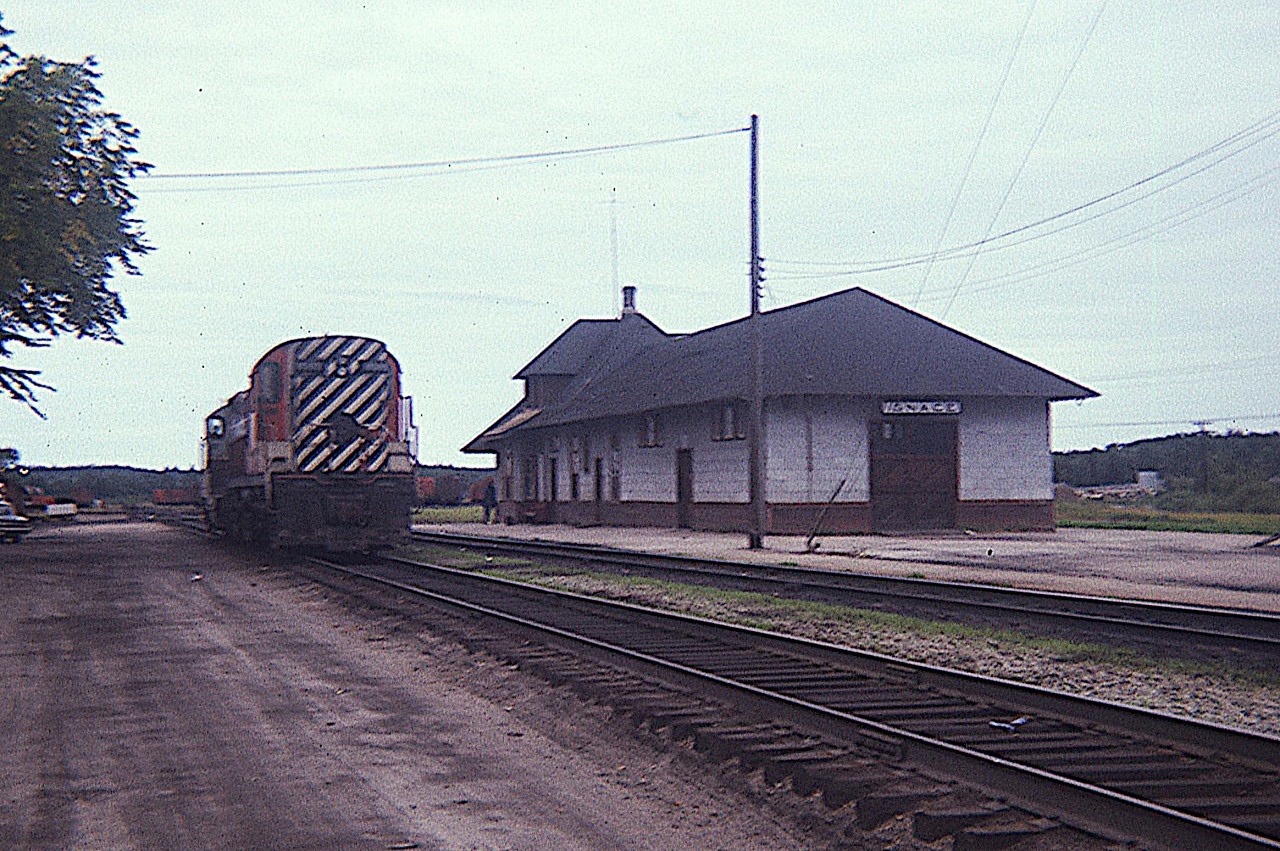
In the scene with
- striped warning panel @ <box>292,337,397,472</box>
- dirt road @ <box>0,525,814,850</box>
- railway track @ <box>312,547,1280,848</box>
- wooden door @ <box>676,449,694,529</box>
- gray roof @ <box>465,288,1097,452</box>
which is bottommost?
dirt road @ <box>0,525,814,850</box>

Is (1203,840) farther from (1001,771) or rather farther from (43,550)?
(43,550)

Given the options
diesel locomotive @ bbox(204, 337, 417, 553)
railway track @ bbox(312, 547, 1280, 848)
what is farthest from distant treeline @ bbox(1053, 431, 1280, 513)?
railway track @ bbox(312, 547, 1280, 848)

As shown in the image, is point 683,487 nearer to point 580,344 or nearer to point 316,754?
point 580,344

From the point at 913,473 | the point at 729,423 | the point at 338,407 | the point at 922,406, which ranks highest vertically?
the point at 922,406

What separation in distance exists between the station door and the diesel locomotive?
15812 mm

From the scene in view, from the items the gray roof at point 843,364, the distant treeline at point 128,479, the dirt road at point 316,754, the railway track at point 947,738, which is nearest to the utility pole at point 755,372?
the gray roof at point 843,364

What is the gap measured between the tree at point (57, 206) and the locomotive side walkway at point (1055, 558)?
46.4 feet

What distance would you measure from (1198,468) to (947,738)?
70.9 metres

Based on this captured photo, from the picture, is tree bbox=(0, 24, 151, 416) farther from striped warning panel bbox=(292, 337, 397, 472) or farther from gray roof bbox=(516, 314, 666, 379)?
gray roof bbox=(516, 314, 666, 379)

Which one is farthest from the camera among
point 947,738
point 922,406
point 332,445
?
point 922,406

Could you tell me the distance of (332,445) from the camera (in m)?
22.5

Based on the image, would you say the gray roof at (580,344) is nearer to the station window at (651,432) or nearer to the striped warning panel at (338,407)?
the station window at (651,432)

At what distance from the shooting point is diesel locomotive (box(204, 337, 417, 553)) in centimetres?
2202

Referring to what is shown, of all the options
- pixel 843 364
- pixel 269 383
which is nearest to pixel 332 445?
pixel 269 383
